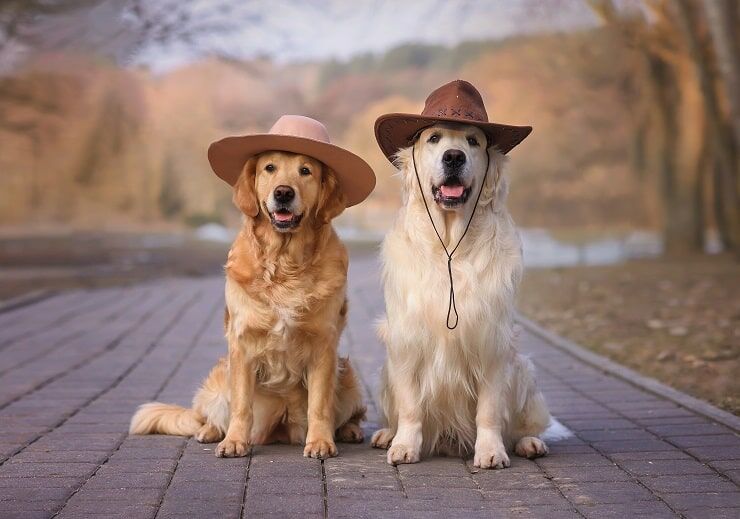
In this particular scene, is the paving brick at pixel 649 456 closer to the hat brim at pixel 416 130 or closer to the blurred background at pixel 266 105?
the hat brim at pixel 416 130

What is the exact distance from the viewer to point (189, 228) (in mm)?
21984

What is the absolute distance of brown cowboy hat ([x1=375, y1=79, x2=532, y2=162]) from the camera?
14.0ft

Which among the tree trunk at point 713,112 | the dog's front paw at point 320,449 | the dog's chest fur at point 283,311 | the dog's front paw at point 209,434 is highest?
the tree trunk at point 713,112

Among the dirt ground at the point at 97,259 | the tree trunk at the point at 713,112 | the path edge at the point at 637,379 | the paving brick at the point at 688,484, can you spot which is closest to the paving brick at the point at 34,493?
the paving brick at the point at 688,484

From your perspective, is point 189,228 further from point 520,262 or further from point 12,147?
point 520,262

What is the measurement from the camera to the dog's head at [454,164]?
423 cm

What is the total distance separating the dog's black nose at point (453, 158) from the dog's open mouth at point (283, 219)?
71 cm

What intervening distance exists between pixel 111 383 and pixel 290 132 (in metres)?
2.78

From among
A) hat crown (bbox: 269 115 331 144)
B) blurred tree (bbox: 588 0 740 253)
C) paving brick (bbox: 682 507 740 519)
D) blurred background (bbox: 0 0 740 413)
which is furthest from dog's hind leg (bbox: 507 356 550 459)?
Answer: blurred background (bbox: 0 0 740 413)

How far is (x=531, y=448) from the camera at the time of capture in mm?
4473

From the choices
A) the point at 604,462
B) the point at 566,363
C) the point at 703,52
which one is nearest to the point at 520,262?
the point at 604,462

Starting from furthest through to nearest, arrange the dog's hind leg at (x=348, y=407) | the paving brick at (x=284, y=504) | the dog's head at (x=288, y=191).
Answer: the dog's hind leg at (x=348, y=407) < the dog's head at (x=288, y=191) < the paving brick at (x=284, y=504)

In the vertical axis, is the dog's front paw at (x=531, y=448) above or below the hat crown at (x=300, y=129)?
below

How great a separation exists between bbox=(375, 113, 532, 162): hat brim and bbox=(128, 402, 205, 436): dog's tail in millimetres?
1608
